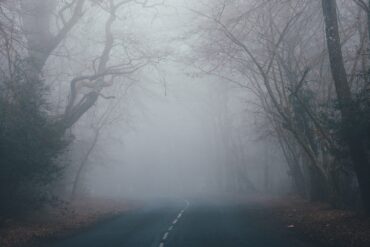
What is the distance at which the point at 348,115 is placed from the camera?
16.9 metres

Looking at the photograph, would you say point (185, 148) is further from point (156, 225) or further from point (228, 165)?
point (156, 225)

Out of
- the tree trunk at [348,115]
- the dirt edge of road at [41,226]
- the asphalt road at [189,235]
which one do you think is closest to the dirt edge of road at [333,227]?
the asphalt road at [189,235]

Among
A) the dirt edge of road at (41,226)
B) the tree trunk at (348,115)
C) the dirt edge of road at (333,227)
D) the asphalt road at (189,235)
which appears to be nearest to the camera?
the dirt edge of road at (333,227)

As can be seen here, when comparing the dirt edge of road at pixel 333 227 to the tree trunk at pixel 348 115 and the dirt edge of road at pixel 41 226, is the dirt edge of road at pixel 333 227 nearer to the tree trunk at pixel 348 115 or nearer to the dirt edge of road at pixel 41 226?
the tree trunk at pixel 348 115

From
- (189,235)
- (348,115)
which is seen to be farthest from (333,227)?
(189,235)

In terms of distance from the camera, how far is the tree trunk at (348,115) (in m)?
16.7

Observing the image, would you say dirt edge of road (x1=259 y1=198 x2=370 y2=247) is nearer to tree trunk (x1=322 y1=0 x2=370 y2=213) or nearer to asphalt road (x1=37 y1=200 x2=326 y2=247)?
asphalt road (x1=37 y1=200 x2=326 y2=247)

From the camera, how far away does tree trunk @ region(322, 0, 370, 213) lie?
16.7m

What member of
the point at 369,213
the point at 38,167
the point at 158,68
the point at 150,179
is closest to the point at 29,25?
the point at 158,68

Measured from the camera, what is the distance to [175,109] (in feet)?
351

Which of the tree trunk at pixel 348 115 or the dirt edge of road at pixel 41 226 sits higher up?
the tree trunk at pixel 348 115

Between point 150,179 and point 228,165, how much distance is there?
42.1 metres

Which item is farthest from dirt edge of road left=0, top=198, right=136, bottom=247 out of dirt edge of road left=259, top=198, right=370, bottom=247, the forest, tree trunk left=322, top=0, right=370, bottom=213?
tree trunk left=322, top=0, right=370, bottom=213

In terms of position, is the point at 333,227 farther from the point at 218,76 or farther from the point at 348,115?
the point at 218,76
